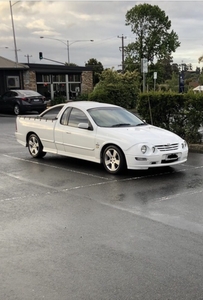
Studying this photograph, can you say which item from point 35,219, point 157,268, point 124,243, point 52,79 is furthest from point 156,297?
point 52,79

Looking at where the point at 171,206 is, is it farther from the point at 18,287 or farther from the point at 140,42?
the point at 140,42

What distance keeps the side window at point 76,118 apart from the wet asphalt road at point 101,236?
1376mm

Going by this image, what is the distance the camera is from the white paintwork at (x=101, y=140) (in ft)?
26.1

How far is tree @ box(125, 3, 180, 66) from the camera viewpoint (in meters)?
56.6

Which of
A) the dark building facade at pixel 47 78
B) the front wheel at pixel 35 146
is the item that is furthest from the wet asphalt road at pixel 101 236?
the dark building facade at pixel 47 78

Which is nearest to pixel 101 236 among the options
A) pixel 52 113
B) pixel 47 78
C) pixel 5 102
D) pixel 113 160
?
pixel 113 160

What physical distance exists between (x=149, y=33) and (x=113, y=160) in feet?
172

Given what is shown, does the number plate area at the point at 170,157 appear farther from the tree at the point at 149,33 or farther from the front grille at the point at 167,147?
the tree at the point at 149,33

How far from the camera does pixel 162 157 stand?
26.2ft

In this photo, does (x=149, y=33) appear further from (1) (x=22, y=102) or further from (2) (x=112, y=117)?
(2) (x=112, y=117)

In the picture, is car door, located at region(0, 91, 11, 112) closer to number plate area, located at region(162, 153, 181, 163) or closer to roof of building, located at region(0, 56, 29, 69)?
roof of building, located at region(0, 56, 29, 69)

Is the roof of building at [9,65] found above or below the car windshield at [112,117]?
above

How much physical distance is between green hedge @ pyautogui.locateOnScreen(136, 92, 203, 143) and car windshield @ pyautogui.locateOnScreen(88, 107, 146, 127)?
2805 mm

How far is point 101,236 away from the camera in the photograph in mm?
4879
